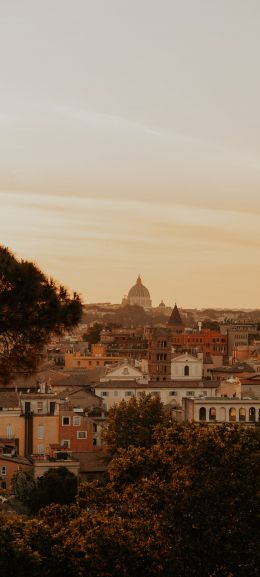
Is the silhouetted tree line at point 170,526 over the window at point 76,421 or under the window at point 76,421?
under

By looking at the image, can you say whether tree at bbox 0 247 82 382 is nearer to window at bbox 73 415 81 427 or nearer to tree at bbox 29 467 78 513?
tree at bbox 29 467 78 513

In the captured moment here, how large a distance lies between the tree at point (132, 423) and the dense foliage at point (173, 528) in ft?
68.4

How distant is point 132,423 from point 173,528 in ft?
81.7

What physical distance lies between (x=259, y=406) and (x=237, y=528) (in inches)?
1268

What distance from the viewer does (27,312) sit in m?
14.6

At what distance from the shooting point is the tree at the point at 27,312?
568 inches

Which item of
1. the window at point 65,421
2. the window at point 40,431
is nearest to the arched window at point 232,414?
the window at point 65,421


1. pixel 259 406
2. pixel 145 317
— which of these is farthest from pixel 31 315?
pixel 145 317

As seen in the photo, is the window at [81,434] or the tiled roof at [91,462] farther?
the window at [81,434]

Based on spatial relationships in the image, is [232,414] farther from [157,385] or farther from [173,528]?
[173,528]

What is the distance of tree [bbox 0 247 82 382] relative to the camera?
1444cm

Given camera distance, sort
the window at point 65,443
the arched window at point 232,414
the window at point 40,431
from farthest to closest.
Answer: the arched window at point 232,414, the window at point 40,431, the window at point 65,443

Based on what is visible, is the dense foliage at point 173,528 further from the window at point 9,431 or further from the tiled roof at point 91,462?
the window at point 9,431

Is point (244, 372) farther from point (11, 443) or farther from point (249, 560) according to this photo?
point (249, 560)
